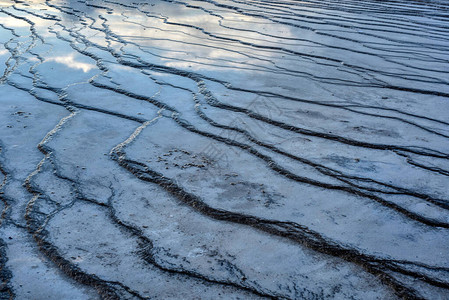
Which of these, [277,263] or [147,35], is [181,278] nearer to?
[277,263]

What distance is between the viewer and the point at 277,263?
5.06 feet

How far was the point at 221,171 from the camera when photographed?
2111 millimetres

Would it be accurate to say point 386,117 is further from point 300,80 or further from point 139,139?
point 139,139

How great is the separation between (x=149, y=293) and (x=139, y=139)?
1125mm

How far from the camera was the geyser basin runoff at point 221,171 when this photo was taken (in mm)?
1494

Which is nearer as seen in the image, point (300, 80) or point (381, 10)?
point (300, 80)

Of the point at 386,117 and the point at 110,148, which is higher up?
the point at 386,117

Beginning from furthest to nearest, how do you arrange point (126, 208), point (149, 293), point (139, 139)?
point (139, 139)
point (126, 208)
point (149, 293)

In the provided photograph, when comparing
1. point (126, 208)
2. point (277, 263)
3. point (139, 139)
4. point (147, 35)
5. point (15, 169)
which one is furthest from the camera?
point (147, 35)

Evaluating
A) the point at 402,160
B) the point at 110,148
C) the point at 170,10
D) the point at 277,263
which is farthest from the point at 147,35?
the point at 277,263

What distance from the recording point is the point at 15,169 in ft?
6.87

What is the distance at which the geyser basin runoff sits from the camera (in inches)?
58.8

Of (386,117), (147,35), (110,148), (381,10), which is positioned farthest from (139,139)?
(381,10)

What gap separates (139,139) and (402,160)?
46.6 inches
